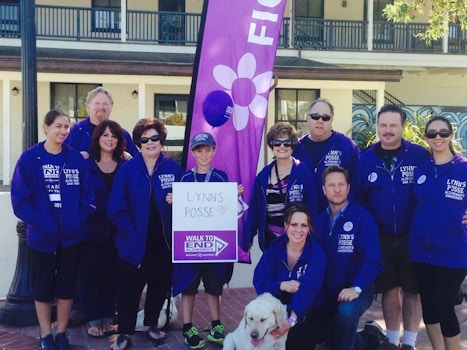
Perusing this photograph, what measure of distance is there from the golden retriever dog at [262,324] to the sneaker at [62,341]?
158 centimetres

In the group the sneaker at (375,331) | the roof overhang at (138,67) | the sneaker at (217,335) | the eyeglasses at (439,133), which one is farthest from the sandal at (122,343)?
the roof overhang at (138,67)

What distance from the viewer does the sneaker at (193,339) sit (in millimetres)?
4844

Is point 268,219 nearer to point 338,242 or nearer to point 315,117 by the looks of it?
point 338,242

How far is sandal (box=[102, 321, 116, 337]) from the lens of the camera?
16.9ft

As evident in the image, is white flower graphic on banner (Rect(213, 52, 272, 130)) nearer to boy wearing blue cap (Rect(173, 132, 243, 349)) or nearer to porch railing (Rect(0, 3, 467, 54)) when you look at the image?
boy wearing blue cap (Rect(173, 132, 243, 349))

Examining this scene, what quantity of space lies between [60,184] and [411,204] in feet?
9.44

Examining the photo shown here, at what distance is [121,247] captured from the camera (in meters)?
4.81

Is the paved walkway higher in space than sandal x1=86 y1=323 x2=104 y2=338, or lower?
lower

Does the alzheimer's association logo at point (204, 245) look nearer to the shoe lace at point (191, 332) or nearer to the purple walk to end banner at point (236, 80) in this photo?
the purple walk to end banner at point (236, 80)

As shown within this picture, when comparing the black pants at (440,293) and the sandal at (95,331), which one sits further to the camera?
the sandal at (95,331)

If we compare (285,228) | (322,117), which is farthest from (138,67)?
(285,228)

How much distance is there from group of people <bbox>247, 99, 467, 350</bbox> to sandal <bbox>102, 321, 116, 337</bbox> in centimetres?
162

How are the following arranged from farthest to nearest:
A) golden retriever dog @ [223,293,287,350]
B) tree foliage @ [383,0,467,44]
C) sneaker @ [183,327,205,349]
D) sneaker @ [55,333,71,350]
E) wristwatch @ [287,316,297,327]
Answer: tree foliage @ [383,0,467,44]
sneaker @ [183,327,205,349]
sneaker @ [55,333,71,350]
wristwatch @ [287,316,297,327]
golden retriever dog @ [223,293,287,350]

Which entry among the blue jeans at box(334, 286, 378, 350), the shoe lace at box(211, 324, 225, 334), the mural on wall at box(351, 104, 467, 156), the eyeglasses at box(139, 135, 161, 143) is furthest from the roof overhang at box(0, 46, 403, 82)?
the blue jeans at box(334, 286, 378, 350)
